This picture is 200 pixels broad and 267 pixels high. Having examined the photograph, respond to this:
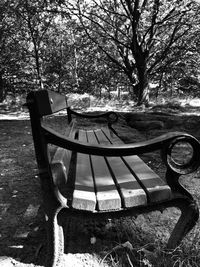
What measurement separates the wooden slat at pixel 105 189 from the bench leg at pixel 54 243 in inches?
10.1

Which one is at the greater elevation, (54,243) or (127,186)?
(127,186)

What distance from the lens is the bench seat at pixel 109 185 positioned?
1354 mm

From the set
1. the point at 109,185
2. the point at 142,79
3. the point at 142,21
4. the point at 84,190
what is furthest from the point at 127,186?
the point at 142,21

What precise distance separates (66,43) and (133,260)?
18.0 metres

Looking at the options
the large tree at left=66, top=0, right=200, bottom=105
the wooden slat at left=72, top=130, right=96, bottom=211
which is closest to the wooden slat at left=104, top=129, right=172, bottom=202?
the wooden slat at left=72, top=130, right=96, bottom=211

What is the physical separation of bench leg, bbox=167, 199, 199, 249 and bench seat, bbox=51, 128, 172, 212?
129 mm

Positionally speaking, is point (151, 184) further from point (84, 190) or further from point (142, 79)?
point (142, 79)

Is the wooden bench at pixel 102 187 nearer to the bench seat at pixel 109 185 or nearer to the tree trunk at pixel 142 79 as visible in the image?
the bench seat at pixel 109 185

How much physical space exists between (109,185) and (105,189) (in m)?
0.06

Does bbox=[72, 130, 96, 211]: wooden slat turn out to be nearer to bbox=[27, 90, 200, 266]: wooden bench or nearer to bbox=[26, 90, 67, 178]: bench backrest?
bbox=[27, 90, 200, 266]: wooden bench

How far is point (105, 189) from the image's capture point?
1.47 metres

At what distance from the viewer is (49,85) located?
1741 centimetres

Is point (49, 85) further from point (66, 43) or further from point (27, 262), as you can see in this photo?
Result: point (27, 262)

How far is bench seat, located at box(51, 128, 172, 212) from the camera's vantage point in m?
1.35
